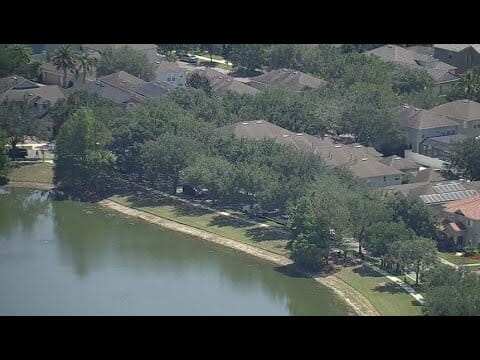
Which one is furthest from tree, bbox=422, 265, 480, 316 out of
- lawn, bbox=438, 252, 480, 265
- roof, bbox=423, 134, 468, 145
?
roof, bbox=423, 134, 468, 145

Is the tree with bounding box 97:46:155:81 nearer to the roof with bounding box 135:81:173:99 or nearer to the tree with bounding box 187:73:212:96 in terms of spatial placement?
the roof with bounding box 135:81:173:99

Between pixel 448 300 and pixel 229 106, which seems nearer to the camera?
pixel 448 300

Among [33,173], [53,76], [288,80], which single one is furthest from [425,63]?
[33,173]

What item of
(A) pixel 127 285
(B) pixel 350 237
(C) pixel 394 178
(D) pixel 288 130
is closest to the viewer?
(A) pixel 127 285

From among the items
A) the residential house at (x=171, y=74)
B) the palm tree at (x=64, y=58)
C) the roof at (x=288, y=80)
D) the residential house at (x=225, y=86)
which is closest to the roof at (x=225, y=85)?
the residential house at (x=225, y=86)

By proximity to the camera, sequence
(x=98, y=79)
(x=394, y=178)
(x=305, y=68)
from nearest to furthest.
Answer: (x=394, y=178)
(x=98, y=79)
(x=305, y=68)

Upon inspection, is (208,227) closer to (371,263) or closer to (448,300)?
(371,263)

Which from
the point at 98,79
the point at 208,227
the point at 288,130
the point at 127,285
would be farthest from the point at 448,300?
the point at 98,79

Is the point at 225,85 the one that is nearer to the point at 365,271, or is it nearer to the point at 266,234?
the point at 266,234
